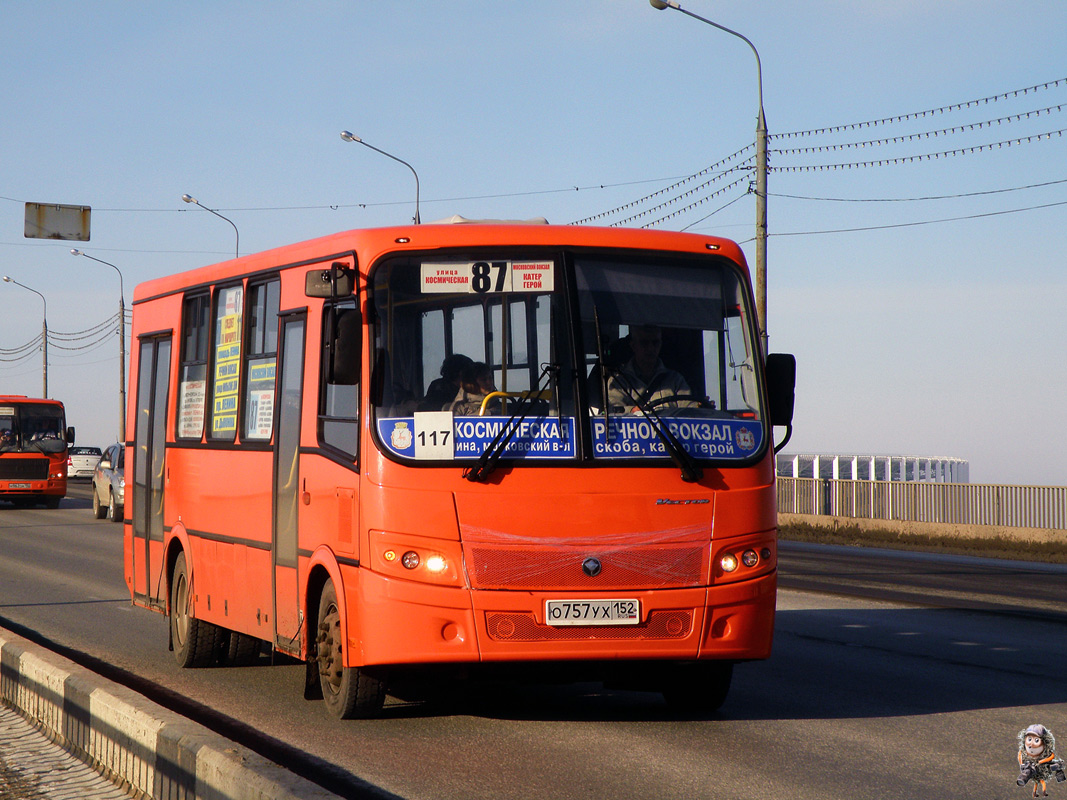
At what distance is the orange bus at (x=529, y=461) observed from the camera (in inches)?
297

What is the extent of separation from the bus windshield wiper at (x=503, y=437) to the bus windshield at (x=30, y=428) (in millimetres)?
31758

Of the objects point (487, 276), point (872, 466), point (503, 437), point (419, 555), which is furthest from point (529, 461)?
point (872, 466)

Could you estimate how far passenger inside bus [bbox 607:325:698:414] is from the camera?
791 cm

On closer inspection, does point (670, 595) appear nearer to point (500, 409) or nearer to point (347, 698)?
point (500, 409)

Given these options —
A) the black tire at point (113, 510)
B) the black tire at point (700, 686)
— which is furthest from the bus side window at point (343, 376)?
the black tire at point (113, 510)

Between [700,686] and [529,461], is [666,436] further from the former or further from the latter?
[700,686]

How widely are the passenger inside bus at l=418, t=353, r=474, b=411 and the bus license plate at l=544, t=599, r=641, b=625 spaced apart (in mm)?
1218

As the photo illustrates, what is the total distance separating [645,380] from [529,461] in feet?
2.70

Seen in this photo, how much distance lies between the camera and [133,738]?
659cm

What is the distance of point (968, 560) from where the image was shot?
24844 millimetres

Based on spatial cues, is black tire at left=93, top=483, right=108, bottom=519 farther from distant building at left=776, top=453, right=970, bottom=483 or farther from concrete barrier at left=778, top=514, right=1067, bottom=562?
distant building at left=776, top=453, right=970, bottom=483

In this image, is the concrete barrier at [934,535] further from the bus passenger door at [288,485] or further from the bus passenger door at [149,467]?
the bus passenger door at [288,485]

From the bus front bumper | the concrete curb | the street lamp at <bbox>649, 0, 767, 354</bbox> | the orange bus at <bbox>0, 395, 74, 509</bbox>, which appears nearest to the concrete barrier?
the street lamp at <bbox>649, 0, 767, 354</bbox>

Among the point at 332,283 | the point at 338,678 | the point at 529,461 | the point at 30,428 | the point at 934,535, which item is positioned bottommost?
the point at 934,535
